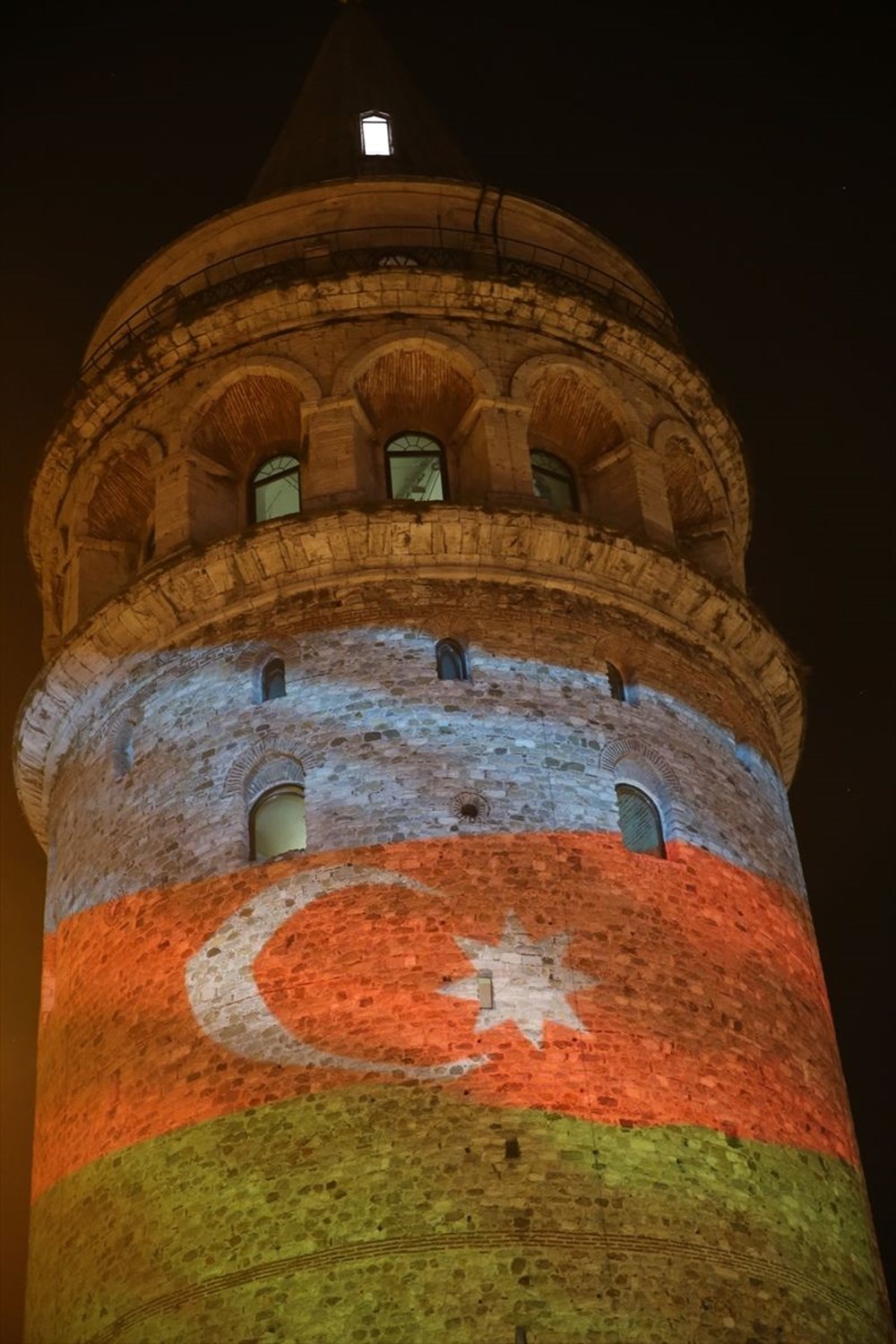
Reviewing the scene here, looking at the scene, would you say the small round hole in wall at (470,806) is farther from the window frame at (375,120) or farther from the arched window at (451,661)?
the window frame at (375,120)

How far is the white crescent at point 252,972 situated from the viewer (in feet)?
76.1

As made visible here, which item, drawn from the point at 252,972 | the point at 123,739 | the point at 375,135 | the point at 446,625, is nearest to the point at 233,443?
the point at 123,739

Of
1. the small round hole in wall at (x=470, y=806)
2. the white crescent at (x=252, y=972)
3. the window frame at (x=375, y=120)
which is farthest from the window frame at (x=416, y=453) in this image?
the white crescent at (x=252, y=972)

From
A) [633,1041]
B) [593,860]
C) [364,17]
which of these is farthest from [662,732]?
[364,17]

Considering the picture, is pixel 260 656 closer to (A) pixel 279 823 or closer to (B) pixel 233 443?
(A) pixel 279 823

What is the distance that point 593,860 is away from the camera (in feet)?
81.4

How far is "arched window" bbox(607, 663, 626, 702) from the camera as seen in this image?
27.3 m

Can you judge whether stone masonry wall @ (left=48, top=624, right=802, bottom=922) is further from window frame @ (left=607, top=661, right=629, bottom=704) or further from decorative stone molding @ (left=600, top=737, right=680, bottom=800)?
window frame @ (left=607, top=661, right=629, bottom=704)

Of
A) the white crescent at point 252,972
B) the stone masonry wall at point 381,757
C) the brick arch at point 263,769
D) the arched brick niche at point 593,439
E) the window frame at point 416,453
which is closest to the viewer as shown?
the white crescent at point 252,972

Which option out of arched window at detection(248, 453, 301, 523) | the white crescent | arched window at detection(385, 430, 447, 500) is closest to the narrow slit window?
arched window at detection(385, 430, 447, 500)

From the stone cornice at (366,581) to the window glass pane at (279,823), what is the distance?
8.05 ft

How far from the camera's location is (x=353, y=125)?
35281 mm

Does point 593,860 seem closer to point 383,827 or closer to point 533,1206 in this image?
point 383,827

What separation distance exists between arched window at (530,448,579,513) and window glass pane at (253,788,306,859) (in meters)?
6.57
